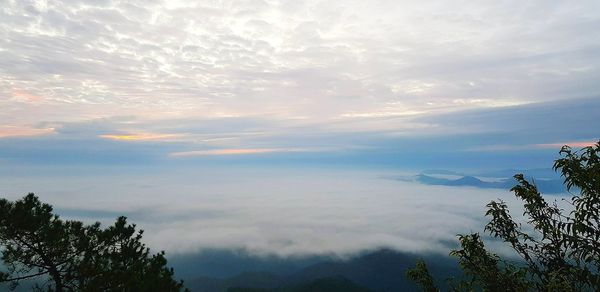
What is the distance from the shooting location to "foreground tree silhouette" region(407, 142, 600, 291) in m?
8.11

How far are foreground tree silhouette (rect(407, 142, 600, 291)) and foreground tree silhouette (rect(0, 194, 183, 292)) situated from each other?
17.7 meters

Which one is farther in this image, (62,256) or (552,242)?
(62,256)

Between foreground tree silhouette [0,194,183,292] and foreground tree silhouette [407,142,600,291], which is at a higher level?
foreground tree silhouette [407,142,600,291]

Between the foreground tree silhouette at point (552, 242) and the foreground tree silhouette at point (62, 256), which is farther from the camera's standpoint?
the foreground tree silhouette at point (62, 256)

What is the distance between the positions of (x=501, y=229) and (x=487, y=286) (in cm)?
180

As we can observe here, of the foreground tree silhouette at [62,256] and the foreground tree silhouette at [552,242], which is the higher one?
the foreground tree silhouette at [552,242]

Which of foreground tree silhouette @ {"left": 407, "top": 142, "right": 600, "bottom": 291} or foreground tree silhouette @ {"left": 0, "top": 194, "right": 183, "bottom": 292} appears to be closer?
foreground tree silhouette @ {"left": 407, "top": 142, "right": 600, "bottom": 291}

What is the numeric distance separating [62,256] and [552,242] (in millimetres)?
26481

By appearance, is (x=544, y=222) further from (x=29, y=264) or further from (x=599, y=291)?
(x=29, y=264)

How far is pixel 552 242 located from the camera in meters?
9.16

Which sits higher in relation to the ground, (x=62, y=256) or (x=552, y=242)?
(x=552, y=242)

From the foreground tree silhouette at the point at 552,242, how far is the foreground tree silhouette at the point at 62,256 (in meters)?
17.7

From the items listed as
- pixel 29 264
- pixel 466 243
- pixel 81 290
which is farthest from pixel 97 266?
pixel 466 243

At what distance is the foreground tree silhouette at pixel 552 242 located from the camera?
811 centimetres
